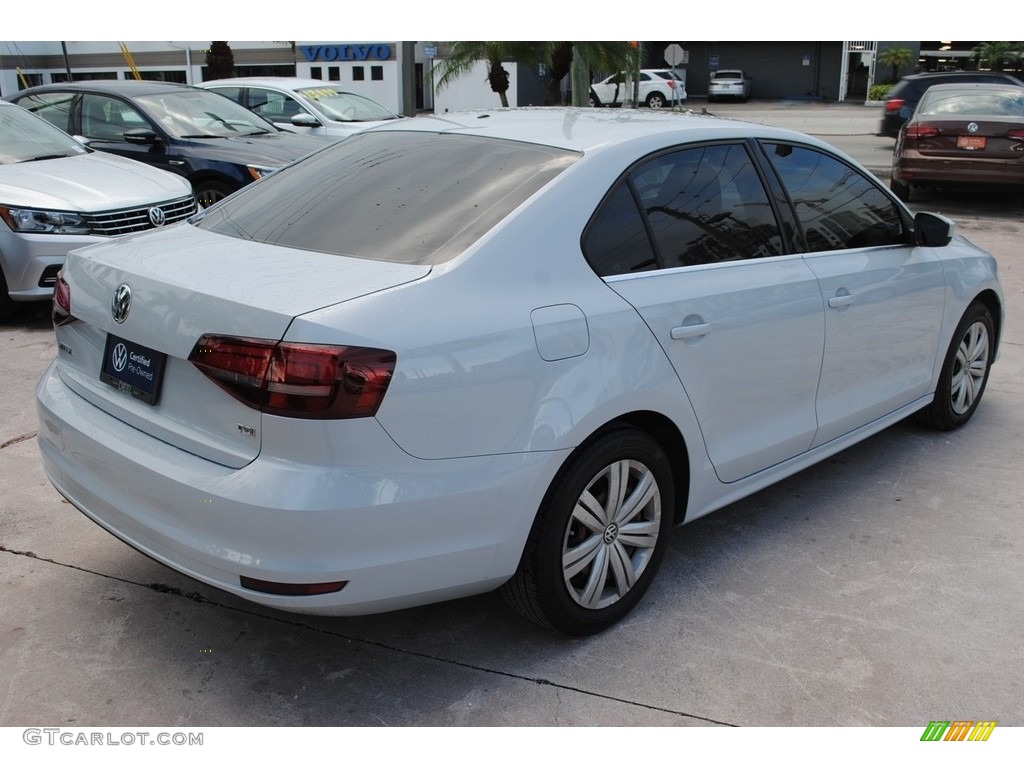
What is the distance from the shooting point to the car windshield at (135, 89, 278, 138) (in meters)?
10.1

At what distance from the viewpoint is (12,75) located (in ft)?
147

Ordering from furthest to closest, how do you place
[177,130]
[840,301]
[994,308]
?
[177,130], [994,308], [840,301]

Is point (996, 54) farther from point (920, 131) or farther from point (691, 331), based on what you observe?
point (691, 331)

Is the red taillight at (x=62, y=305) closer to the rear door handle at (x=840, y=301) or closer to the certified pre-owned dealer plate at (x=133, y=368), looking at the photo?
the certified pre-owned dealer plate at (x=133, y=368)

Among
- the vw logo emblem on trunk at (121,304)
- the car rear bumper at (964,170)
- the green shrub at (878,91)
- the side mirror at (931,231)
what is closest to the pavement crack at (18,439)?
the vw logo emblem on trunk at (121,304)

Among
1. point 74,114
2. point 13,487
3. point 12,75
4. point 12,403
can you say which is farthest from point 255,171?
point 12,75

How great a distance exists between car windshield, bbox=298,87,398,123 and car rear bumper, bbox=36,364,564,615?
11345 millimetres

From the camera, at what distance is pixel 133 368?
301 cm

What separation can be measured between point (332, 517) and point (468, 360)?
1.78ft

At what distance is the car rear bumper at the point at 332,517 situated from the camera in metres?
2.62

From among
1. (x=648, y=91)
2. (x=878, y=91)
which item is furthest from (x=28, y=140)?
(x=878, y=91)

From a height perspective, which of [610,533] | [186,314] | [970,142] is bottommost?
[610,533]

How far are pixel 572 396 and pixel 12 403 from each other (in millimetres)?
3861

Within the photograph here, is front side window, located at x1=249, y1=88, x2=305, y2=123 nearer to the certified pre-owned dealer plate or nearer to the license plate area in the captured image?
the license plate area
